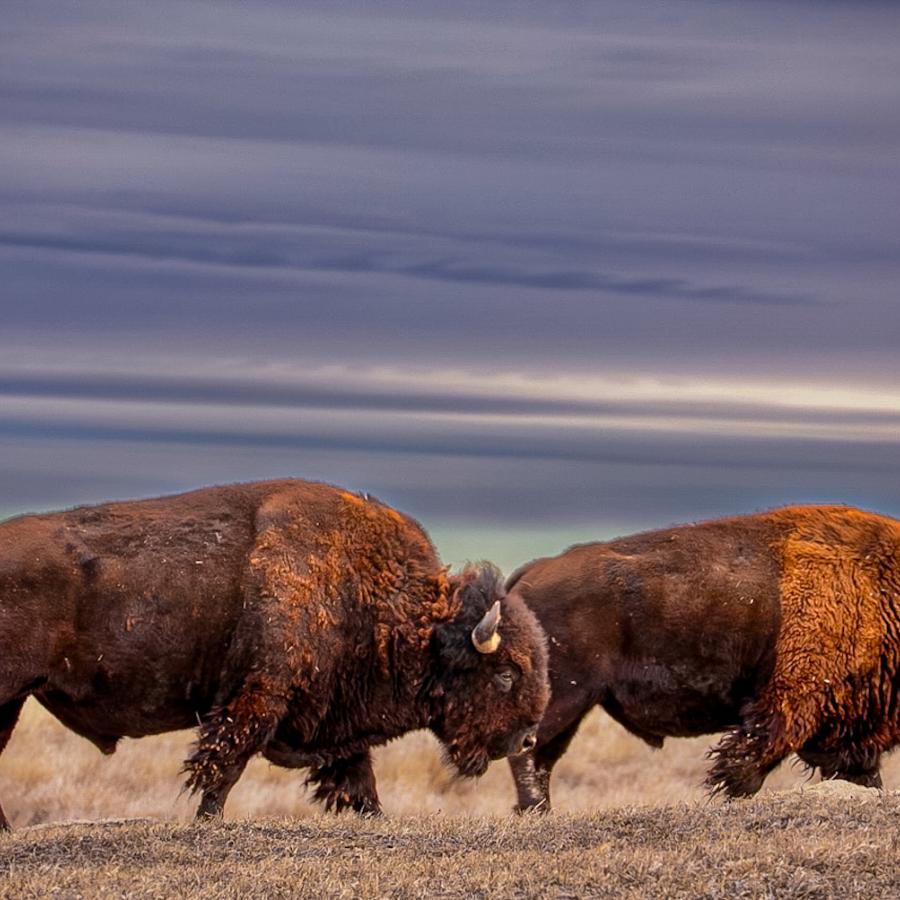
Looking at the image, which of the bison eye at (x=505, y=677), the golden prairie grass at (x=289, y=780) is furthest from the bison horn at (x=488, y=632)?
the golden prairie grass at (x=289, y=780)

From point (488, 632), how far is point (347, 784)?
1606 mm

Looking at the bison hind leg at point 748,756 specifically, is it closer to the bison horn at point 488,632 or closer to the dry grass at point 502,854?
the dry grass at point 502,854

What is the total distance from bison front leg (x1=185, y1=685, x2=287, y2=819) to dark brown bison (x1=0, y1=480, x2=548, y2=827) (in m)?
0.01

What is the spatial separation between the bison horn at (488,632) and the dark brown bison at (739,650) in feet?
5.77

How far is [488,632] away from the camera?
39.5 ft

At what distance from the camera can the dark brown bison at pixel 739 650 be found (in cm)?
1365

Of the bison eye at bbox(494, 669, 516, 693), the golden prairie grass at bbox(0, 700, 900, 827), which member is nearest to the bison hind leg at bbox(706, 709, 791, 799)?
the bison eye at bbox(494, 669, 516, 693)

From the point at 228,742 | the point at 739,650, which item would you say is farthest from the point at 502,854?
the point at 739,650

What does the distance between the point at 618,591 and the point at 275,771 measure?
7.04 metres

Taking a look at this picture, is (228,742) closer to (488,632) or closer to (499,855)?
(488,632)

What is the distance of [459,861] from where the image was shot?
9016 mm

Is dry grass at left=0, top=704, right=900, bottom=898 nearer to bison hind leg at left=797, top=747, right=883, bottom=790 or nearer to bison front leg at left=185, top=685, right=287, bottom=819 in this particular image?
bison front leg at left=185, top=685, right=287, bottom=819

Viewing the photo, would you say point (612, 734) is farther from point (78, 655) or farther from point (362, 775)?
point (78, 655)

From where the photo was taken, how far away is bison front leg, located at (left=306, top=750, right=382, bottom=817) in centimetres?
1224
